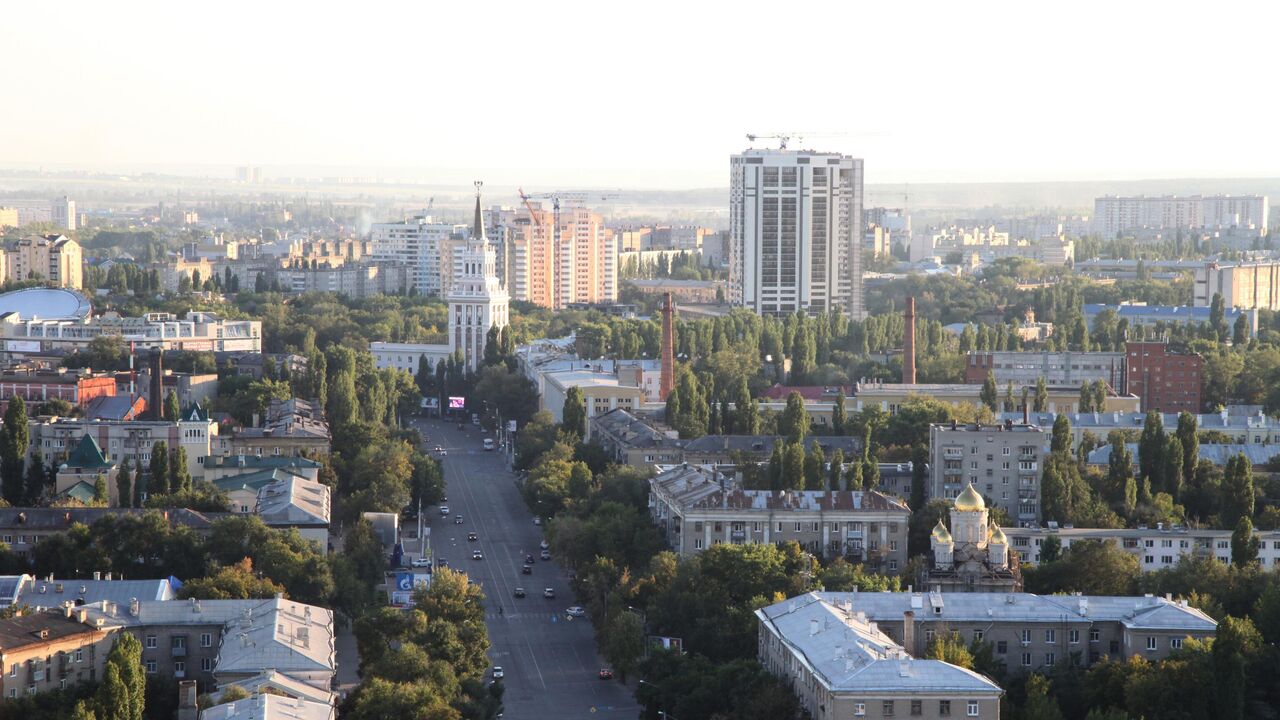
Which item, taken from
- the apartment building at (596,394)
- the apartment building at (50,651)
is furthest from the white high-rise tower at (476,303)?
the apartment building at (50,651)

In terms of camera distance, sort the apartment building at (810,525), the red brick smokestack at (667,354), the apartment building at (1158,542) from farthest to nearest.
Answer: the red brick smokestack at (667,354), the apartment building at (810,525), the apartment building at (1158,542)

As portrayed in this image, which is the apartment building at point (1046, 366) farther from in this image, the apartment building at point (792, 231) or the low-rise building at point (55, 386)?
the apartment building at point (792, 231)

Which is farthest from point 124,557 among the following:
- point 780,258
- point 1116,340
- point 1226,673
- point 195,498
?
point 780,258

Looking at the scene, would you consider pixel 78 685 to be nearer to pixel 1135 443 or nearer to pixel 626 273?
pixel 1135 443

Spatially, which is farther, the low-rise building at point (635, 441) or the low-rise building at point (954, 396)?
the low-rise building at point (954, 396)

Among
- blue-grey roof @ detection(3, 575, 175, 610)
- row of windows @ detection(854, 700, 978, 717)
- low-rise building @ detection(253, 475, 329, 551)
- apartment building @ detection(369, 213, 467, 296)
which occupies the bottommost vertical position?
apartment building @ detection(369, 213, 467, 296)

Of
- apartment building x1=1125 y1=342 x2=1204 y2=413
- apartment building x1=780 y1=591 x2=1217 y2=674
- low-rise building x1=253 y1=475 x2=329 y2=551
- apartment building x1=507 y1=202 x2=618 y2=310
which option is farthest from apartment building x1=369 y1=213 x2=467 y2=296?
apartment building x1=780 y1=591 x2=1217 y2=674

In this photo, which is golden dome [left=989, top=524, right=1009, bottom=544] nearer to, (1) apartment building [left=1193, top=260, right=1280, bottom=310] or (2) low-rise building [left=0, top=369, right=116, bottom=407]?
(2) low-rise building [left=0, top=369, right=116, bottom=407]
